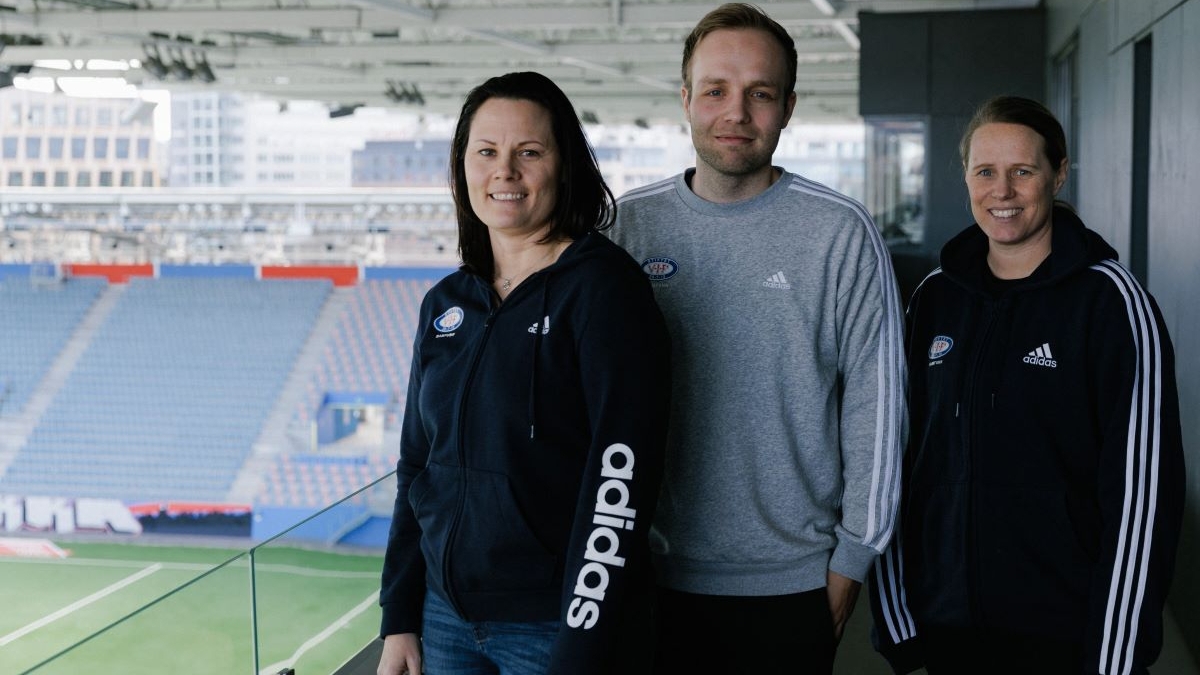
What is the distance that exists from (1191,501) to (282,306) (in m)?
18.5

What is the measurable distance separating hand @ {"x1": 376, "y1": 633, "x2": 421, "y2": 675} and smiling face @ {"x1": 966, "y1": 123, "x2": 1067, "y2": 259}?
3.01ft

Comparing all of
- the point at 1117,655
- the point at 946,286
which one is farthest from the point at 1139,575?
the point at 946,286

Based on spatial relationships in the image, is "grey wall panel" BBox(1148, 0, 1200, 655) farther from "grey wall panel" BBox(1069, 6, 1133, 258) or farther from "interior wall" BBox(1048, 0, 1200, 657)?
"grey wall panel" BBox(1069, 6, 1133, 258)

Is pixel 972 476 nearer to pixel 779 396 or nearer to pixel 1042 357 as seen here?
pixel 1042 357

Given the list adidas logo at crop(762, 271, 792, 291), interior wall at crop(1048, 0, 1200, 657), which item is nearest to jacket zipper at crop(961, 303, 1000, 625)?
adidas logo at crop(762, 271, 792, 291)

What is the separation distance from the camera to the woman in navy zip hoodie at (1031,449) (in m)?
1.47

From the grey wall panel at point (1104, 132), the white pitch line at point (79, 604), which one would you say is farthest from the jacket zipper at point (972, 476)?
the white pitch line at point (79, 604)

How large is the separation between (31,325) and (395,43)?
1088 cm

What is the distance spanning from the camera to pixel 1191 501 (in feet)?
10.3

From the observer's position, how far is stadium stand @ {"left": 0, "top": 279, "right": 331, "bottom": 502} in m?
16.8

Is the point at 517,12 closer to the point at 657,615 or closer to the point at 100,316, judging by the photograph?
the point at 657,615

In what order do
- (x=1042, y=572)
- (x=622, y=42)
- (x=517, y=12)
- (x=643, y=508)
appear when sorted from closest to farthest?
(x=643, y=508) → (x=1042, y=572) → (x=517, y=12) → (x=622, y=42)

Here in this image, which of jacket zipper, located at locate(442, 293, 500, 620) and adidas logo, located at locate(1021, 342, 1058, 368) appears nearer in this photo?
jacket zipper, located at locate(442, 293, 500, 620)

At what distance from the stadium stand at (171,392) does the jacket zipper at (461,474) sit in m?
15.8
